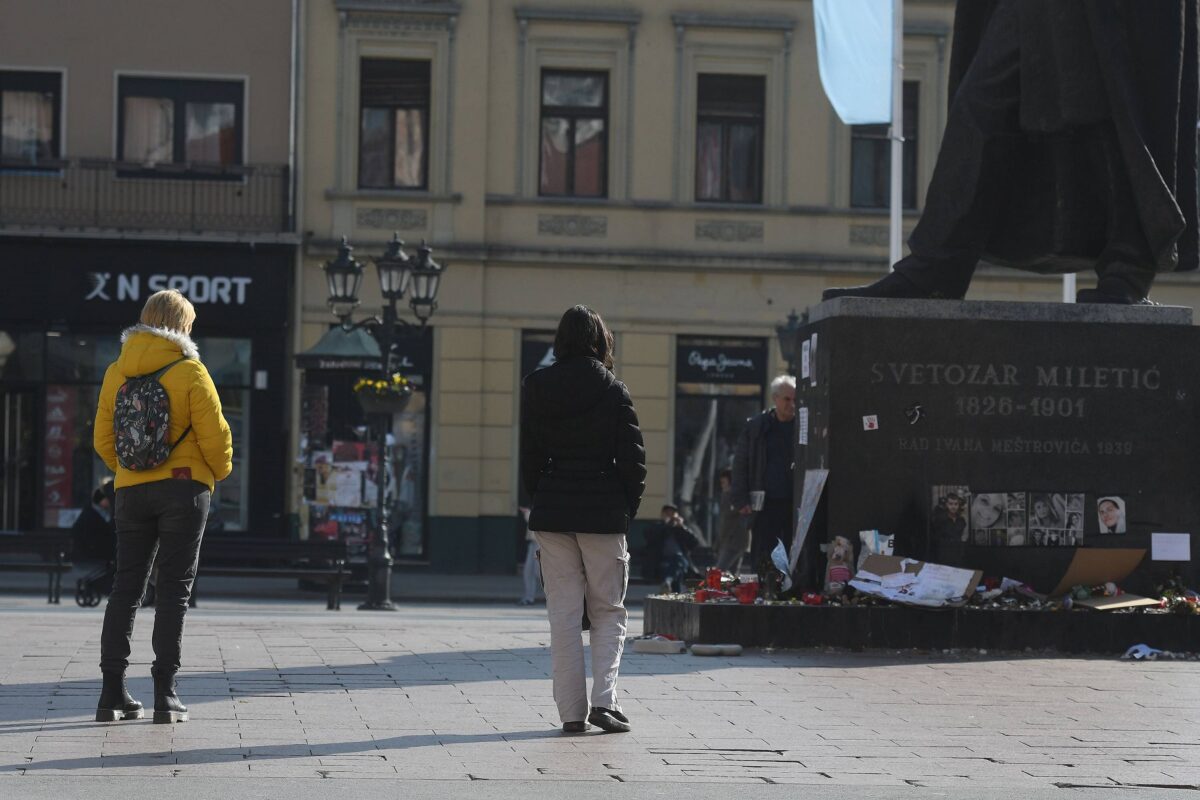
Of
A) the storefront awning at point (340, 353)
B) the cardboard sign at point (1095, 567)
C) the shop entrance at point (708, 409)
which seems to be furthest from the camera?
the shop entrance at point (708, 409)

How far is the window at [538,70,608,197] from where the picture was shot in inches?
1213

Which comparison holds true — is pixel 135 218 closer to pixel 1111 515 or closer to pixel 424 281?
pixel 424 281

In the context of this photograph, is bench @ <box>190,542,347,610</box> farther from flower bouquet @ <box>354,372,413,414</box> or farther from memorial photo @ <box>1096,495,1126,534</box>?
memorial photo @ <box>1096,495,1126,534</box>

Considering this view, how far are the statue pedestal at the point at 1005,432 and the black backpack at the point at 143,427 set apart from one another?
447 cm

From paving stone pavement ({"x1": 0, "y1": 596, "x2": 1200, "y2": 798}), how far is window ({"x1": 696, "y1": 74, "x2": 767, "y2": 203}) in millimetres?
19664

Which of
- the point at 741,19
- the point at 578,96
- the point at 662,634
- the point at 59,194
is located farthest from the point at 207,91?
the point at 662,634

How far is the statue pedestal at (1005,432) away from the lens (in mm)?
11688

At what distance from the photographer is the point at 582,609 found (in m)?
8.51

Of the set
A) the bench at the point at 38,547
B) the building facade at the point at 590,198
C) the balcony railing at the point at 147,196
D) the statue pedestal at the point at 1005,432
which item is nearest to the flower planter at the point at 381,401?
the bench at the point at 38,547

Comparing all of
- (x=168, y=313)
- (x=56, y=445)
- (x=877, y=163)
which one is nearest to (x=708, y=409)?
(x=877, y=163)

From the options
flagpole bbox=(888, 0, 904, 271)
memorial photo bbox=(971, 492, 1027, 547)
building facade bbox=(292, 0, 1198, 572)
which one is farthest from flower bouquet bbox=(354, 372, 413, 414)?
memorial photo bbox=(971, 492, 1027, 547)

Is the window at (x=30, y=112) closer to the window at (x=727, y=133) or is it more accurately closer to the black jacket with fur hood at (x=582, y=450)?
the window at (x=727, y=133)

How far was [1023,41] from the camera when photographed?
11.9 meters

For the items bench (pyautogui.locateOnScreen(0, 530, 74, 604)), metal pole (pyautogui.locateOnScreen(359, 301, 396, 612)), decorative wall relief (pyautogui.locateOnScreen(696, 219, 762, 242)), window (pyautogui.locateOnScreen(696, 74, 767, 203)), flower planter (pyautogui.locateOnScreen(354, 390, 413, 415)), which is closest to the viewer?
bench (pyautogui.locateOnScreen(0, 530, 74, 604))
